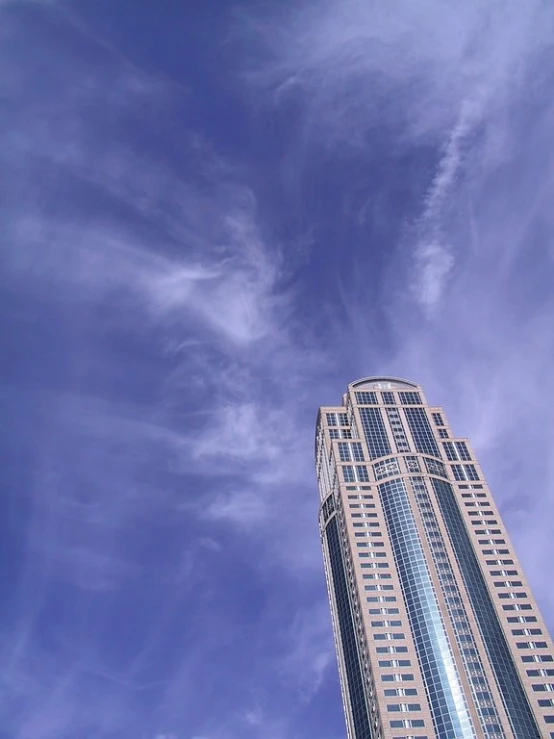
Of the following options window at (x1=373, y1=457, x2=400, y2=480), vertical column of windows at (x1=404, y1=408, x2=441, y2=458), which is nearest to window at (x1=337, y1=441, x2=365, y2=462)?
window at (x1=373, y1=457, x2=400, y2=480)

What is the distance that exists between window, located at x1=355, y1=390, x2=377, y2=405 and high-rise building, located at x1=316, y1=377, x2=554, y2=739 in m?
3.00

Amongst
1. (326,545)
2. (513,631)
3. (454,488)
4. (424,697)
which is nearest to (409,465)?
(454,488)

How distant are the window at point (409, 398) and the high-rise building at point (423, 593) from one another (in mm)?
2619

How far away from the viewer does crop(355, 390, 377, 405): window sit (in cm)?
19325

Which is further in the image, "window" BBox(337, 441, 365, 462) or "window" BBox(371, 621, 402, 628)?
"window" BBox(337, 441, 365, 462)

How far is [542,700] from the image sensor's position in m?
118

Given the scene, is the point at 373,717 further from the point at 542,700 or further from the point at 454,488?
the point at 454,488

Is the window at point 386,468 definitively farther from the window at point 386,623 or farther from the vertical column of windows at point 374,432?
the window at point 386,623

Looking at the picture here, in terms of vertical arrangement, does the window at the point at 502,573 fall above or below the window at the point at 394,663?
above

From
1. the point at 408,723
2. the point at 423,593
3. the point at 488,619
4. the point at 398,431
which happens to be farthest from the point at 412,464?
the point at 408,723

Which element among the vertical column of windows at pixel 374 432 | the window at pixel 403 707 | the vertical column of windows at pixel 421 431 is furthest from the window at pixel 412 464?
the window at pixel 403 707

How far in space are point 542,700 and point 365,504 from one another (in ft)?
187

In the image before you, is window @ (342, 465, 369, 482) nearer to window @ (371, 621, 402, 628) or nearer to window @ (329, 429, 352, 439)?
window @ (329, 429, 352, 439)

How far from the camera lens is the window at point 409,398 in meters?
194
